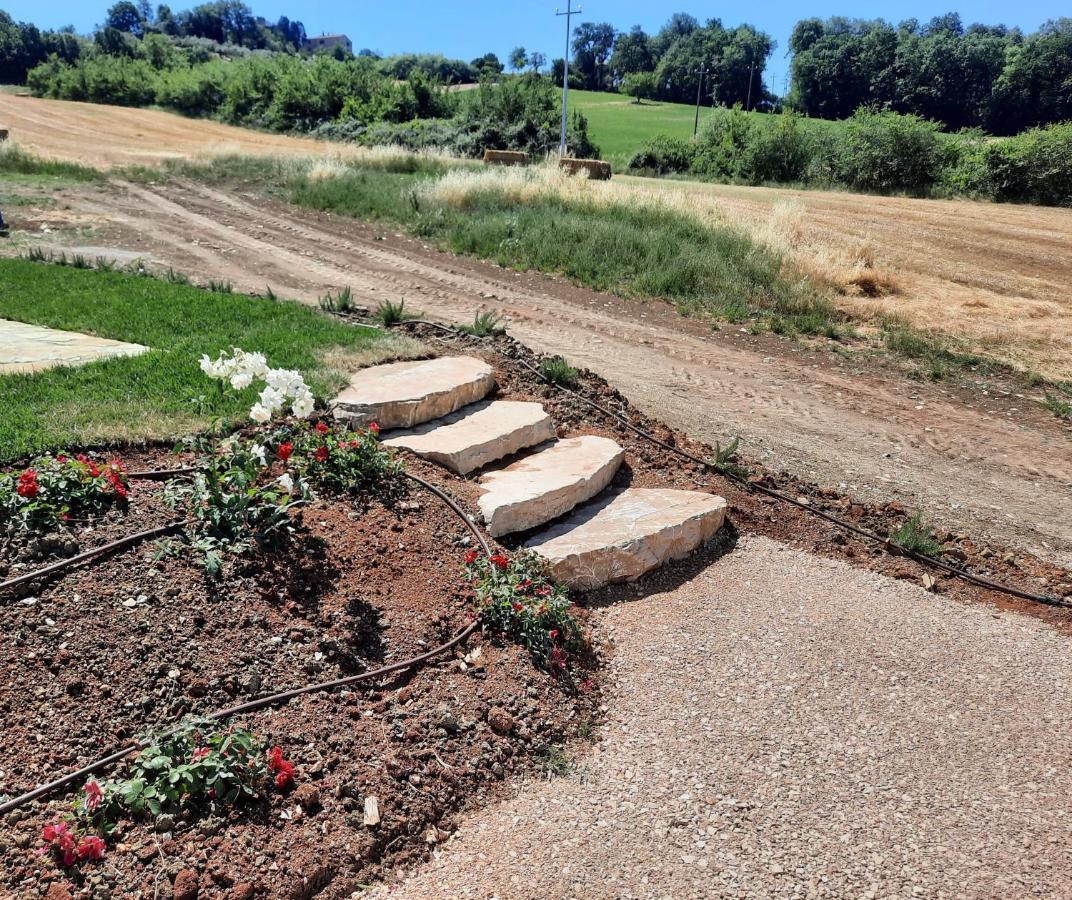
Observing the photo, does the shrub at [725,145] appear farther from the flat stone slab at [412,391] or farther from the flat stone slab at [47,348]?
the flat stone slab at [47,348]

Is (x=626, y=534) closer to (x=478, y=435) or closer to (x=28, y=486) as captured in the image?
(x=478, y=435)

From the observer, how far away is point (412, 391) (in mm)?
5496

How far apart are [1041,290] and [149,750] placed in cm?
1386

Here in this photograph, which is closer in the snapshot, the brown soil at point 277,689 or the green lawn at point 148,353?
the brown soil at point 277,689

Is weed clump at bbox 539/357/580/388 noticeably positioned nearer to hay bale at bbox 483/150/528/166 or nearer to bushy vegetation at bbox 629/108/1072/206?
hay bale at bbox 483/150/528/166

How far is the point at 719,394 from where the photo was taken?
7652 millimetres

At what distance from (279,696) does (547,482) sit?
7.09 ft

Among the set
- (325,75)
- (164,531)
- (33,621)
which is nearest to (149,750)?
(33,621)

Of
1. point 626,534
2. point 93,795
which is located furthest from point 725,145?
point 93,795

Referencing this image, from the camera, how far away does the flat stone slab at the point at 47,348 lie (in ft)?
18.7

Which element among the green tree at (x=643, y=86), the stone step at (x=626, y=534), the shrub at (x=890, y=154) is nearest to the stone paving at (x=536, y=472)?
the stone step at (x=626, y=534)

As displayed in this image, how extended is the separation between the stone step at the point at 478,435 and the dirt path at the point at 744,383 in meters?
1.59

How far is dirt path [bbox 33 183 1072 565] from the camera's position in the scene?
6.22 metres

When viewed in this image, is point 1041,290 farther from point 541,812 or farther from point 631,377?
point 541,812
